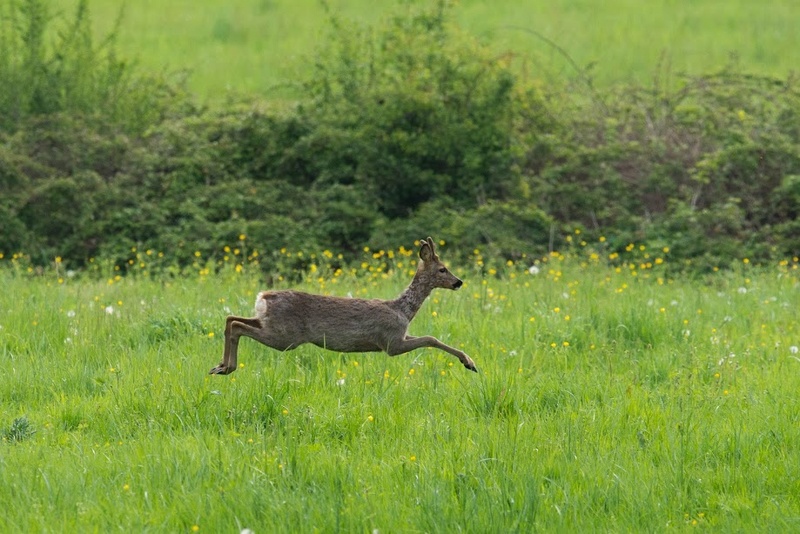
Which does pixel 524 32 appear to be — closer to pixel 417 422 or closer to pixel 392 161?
pixel 392 161

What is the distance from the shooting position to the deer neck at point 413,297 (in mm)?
8219

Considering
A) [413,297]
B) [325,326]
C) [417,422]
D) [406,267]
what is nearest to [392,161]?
[406,267]

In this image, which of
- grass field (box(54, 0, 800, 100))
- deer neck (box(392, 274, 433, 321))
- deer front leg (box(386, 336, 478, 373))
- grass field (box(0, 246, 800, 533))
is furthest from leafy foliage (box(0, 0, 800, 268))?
deer front leg (box(386, 336, 478, 373))

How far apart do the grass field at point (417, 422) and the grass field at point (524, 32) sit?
33.1 feet

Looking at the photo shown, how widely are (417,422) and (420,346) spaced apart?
1.00 m

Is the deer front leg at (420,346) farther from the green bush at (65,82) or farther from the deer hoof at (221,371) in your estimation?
the green bush at (65,82)

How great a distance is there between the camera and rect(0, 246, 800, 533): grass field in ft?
19.1

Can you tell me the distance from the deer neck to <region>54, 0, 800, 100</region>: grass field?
36.4 feet

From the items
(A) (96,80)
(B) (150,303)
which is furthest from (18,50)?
(B) (150,303)

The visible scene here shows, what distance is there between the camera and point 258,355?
8344 mm

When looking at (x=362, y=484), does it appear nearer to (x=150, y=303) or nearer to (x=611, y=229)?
(x=150, y=303)

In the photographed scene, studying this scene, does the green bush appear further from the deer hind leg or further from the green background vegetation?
the deer hind leg

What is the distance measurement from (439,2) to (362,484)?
37.0ft

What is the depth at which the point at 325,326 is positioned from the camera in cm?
777
